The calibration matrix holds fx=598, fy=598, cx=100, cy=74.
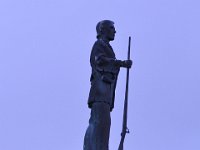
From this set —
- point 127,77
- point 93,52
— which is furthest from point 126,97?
point 93,52

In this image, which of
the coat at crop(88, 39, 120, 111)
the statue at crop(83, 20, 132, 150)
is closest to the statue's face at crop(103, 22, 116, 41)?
the statue at crop(83, 20, 132, 150)

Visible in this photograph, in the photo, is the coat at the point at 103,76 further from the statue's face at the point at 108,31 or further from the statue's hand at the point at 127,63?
the statue's face at the point at 108,31

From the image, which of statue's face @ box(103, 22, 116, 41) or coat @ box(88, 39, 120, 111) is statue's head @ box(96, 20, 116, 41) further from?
coat @ box(88, 39, 120, 111)

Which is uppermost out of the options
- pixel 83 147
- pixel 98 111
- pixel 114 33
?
pixel 114 33

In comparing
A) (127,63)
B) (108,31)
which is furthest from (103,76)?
(108,31)

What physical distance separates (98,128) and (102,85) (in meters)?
1.03

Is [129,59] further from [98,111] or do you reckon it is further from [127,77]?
[98,111]

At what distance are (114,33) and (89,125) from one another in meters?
2.35

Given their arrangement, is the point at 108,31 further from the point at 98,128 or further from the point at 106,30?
the point at 98,128

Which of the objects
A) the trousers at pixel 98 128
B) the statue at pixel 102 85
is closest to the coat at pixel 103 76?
the statue at pixel 102 85

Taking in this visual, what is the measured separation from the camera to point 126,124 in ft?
40.4

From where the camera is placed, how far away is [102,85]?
42.2 feet

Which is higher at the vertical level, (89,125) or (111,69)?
(111,69)

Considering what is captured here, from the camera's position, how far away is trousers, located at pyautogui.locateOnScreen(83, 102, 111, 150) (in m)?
12.2
